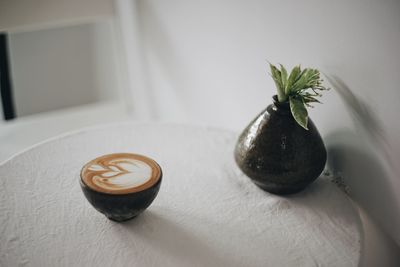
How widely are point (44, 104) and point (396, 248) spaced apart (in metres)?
1.68

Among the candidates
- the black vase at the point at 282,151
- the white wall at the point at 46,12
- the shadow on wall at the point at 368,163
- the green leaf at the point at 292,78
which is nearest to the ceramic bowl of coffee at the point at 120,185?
the black vase at the point at 282,151

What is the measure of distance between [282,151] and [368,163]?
0.74 feet

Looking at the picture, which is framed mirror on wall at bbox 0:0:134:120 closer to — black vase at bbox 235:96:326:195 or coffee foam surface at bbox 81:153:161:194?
coffee foam surface at bbox 81:153:161:194

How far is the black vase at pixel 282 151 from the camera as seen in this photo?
844mm

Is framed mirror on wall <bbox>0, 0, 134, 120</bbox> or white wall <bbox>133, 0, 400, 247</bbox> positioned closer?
white wall <bbox>133, 0, 400, 247</bbox>

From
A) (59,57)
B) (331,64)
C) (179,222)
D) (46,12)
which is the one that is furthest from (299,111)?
(59,57)

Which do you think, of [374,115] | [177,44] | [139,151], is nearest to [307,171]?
[374,115]

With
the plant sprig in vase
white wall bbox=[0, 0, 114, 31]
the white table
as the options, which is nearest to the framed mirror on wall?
white wall bbox=[0, 0, 114, 31]

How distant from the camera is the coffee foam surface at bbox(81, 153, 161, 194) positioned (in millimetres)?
747

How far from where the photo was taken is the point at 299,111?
810 mm

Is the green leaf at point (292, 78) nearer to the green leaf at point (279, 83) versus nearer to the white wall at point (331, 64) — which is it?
the green leaf at point (279, 83)

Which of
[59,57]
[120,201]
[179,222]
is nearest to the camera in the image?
[120,201]

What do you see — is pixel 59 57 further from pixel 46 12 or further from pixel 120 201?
pixel 120 201

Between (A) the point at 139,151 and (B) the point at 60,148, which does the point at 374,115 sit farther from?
(B) the point at 60,148
